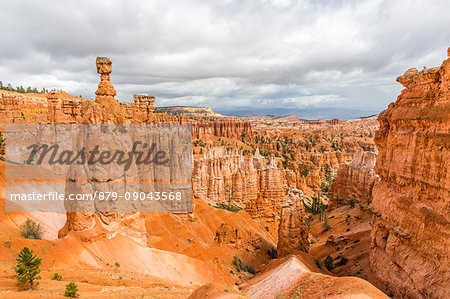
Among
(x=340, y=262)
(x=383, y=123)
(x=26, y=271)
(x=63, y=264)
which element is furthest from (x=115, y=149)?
(x=340, y=262)

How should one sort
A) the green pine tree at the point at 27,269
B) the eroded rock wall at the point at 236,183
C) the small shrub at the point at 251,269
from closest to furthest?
the green pine tree at the point at 27,269 → the small shrub at the point at 251,269 → the eroded rock wall at the point at 236,183

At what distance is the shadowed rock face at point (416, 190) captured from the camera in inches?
485

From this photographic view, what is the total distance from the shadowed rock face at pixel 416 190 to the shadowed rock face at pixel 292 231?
23.8 feet

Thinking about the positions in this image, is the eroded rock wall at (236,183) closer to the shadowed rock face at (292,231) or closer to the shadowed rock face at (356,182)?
the shadowed rock face at (356,182)

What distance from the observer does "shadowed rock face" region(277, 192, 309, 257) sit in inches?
959

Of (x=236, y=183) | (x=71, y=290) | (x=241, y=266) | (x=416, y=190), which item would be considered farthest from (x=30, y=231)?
(x=236, y=183)

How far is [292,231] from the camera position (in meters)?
24.5

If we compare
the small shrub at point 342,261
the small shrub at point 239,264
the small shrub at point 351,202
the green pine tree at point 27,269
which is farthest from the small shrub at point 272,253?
the green pine tree at point 27,269

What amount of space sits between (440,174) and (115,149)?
18.7 m

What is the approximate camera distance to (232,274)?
23.0 meters

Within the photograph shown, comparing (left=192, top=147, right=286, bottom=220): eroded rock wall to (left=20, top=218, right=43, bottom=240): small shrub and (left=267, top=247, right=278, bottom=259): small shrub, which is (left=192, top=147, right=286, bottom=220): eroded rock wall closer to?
(left=267, top=247, right=278, bottom=259): small shrub

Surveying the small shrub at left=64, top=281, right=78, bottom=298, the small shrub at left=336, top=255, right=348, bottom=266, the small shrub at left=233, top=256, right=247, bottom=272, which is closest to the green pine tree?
the small shrub at left=64, top=281, right=78, bottom=298

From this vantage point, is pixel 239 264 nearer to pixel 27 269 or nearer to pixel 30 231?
pixel 30 231

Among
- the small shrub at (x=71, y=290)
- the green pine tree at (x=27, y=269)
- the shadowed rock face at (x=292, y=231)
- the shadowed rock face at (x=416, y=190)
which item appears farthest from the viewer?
the shadowed rock face at (x=292, y=231)
